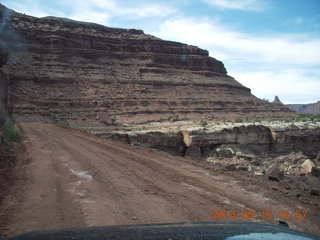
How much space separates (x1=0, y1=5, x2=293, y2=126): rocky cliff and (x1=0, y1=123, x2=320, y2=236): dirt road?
19768mm

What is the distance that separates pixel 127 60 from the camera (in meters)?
42.8

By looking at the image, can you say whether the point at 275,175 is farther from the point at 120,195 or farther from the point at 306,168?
the point at 306,168

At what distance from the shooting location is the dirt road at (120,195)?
398cm

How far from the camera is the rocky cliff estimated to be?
3066cm

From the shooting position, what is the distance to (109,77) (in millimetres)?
37688

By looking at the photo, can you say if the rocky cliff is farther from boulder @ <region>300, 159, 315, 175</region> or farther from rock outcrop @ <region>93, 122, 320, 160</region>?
boulder @ <region>300, 159, 315, 175</region>

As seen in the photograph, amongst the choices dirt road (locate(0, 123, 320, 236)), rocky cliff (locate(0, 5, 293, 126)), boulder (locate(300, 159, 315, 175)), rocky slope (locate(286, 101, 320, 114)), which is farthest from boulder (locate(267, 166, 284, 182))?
rocky slope (locate(286, 101, 320, 114))

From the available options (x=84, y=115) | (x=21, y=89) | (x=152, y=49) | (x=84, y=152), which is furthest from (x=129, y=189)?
(x=152, y=49)

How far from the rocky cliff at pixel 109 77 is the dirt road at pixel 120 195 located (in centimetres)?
1977

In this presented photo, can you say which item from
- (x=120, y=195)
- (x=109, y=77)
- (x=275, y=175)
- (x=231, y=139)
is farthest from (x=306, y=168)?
(x=109, y=77)

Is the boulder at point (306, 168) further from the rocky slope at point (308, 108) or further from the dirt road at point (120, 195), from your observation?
the rocky slope at point (308, 108)

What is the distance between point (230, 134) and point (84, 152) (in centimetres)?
1086

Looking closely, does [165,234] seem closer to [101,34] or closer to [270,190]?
[270,190]

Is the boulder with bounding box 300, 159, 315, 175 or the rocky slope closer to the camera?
the boulder with bounding box 300, 159, 315, 175
